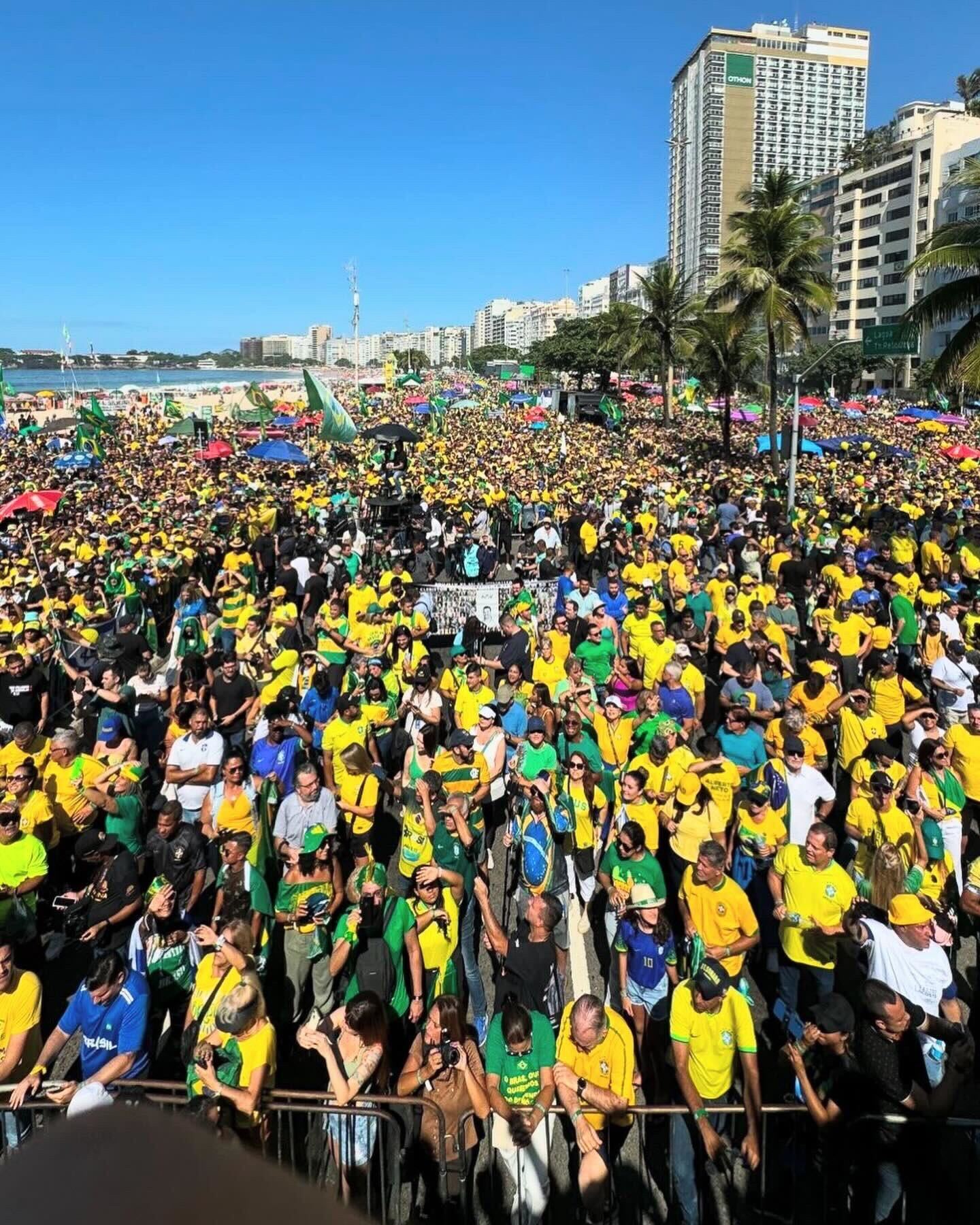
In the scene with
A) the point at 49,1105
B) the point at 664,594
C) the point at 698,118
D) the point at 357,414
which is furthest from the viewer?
the point at 698,118

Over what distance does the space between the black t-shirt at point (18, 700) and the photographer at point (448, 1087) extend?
554cm

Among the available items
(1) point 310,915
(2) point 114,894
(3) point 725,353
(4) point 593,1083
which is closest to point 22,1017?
(2) point 114,894

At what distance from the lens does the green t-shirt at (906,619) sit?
8.85 m

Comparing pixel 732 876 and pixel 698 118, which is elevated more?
pixel 698 118

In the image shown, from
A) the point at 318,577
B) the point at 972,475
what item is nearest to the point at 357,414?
the point at 972,475

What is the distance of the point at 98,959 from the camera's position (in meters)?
3.89

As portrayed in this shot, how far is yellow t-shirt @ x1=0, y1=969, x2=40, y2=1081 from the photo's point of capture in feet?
12.1

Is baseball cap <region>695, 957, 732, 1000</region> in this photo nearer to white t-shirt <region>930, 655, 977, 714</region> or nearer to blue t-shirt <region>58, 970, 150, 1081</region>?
blue t-shirt <region>58, 970, 150, 1081</region>

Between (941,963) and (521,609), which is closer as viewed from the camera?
(941,963)

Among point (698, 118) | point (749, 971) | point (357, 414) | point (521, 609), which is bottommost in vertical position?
point (749, 971)

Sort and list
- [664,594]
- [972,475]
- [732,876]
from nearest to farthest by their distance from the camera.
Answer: [732,876] < [664,594] < [972,475]

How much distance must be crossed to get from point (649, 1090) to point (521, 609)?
19.2ft

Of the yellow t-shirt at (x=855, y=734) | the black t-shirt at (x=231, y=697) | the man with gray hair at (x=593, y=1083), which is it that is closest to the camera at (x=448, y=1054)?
the man with gray hair at (x=593, y=1083)

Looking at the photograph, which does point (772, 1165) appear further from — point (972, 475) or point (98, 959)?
point (972, 475)
